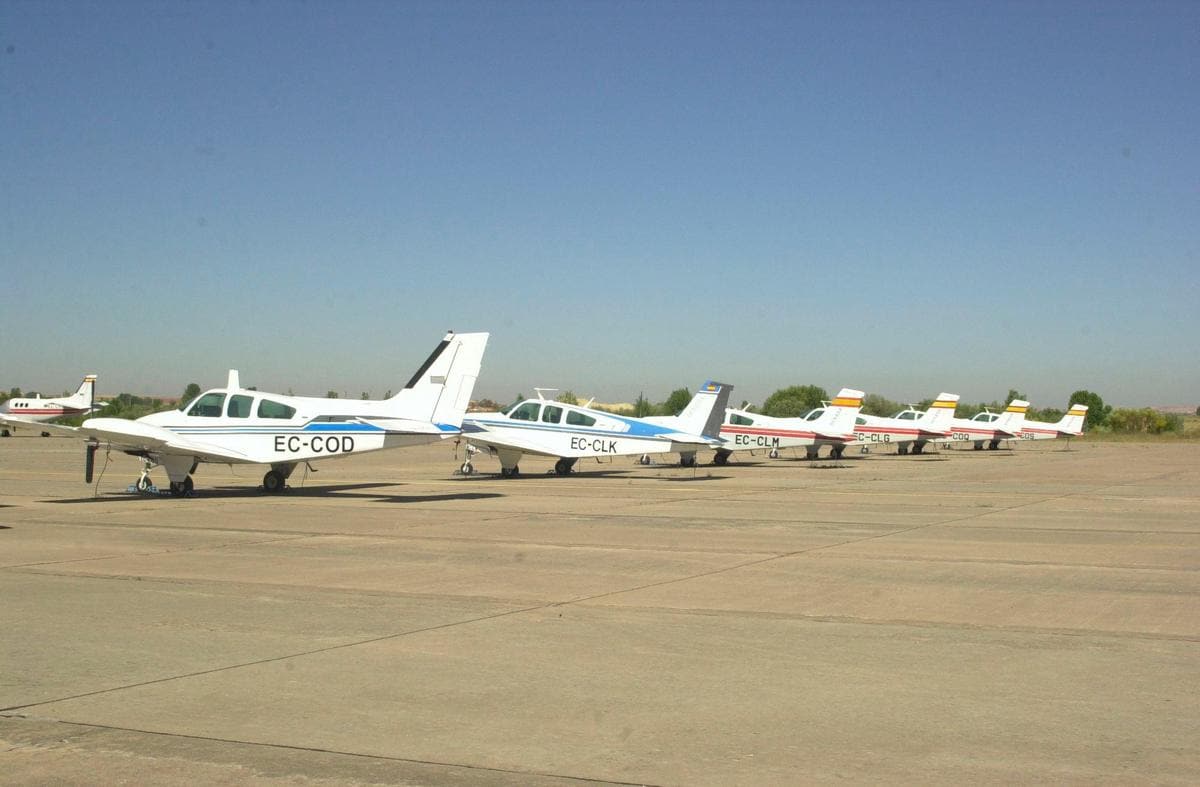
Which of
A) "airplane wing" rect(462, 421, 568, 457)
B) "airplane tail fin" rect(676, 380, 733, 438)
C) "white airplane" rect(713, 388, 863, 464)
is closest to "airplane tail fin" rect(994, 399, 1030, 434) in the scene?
"white airplane" rect(713, 388, 863, 464)

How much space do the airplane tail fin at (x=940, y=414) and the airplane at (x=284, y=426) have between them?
33.9 meters

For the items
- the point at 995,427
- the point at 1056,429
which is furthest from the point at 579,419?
the point at 1056,429

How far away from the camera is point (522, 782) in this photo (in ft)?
16.0

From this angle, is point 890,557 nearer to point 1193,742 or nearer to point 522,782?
point 1193,742

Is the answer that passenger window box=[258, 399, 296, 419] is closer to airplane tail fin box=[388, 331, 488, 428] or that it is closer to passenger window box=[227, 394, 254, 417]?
passenger window box=[227, 394, 254, 417]

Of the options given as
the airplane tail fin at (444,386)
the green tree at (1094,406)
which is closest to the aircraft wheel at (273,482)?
the airplane tail fin at (444,386)

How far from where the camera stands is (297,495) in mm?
22406

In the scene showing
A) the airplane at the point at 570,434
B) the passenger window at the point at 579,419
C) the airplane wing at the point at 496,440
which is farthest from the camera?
the passenger window at the point at 579,419

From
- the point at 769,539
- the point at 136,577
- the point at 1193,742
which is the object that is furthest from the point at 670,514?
the point at 1193,742

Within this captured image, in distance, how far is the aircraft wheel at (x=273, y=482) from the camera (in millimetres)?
22906

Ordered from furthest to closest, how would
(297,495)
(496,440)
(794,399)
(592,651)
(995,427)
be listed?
(794,399), (995,427), (496,440), (297,495), (592,651)

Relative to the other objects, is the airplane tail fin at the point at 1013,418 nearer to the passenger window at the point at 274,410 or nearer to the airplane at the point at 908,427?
the airplane at the point at 908,427

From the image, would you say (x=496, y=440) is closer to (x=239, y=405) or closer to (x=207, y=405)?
(x=239, y=405)

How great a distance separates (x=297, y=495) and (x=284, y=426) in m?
1.55
